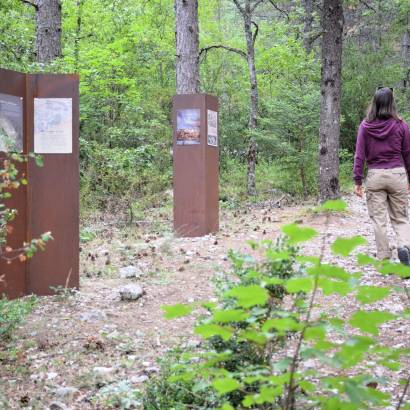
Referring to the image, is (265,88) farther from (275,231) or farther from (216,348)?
(216,348)

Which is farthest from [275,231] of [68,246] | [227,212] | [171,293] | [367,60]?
[367,60]

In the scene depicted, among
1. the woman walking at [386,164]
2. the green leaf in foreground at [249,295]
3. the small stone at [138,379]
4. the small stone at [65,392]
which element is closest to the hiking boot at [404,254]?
the woman walking at [386,164]

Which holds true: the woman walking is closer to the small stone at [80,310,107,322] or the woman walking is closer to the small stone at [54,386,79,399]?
the small stone at [80,310,107,322]

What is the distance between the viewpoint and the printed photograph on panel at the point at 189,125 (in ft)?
29.8

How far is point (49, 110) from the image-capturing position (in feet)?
17.8

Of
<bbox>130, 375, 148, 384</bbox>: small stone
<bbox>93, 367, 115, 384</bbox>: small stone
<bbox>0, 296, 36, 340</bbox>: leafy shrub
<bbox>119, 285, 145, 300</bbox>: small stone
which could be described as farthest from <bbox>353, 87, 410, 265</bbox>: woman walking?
<bbox>0, 296, 36, 340</bbox>: leafy shrub

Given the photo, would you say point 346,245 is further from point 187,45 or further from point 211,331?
point 187,45

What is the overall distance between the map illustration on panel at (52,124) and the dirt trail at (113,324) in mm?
1563

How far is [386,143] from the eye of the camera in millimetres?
6258

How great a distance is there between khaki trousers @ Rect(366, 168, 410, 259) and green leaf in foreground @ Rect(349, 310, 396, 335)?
190 inches

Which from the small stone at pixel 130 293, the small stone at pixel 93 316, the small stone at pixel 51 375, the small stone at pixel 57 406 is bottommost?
the small stone at pixel 57 406

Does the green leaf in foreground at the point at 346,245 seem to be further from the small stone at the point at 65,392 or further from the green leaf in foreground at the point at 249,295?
the small stone at the point at 65,392

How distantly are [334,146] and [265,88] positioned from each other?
9949 millimetres

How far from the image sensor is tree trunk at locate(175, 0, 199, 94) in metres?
10.3
